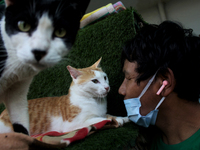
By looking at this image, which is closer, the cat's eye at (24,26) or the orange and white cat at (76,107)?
the cat's eye at (24,26)

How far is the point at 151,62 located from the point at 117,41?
39 cm

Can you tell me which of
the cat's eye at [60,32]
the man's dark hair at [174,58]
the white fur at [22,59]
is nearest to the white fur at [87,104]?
the man's dark hair at [174,58]

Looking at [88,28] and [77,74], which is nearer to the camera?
[77,74]

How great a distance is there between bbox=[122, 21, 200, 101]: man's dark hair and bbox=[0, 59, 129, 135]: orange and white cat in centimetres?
31

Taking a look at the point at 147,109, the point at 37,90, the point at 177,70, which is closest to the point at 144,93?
the point at 147,109

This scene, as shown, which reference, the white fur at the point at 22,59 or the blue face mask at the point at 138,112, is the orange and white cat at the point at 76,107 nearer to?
the blue face mask at the point at 138,112

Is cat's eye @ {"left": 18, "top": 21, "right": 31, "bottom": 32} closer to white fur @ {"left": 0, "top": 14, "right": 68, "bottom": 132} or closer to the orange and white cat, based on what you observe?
white fur @ {"left": 0, "top": 14, "right": 68, "bottom": 132}

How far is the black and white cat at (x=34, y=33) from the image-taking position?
30cm

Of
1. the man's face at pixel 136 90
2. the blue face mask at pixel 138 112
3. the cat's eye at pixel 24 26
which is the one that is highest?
the cat's eye at pixel 24 26

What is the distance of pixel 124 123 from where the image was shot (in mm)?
883

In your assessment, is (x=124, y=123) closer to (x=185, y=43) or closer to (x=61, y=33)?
(x=185, y=43)

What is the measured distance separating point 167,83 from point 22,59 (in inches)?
25.2

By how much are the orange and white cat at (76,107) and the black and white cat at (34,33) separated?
588 millimetres

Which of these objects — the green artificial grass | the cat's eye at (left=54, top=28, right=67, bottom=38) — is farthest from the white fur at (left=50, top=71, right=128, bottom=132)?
the cat's eye at (left=54, top=28, right=67, bottom=38)
